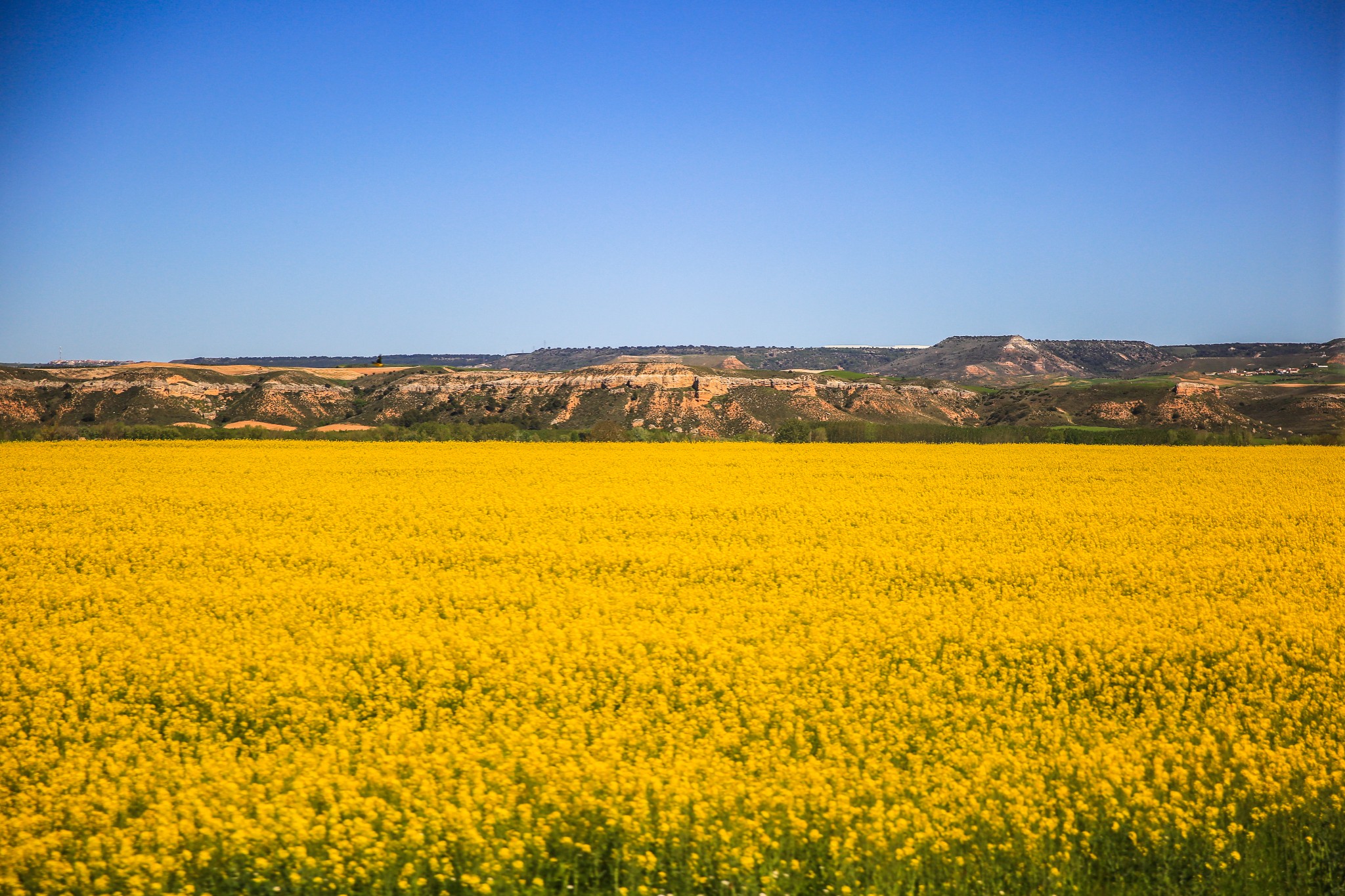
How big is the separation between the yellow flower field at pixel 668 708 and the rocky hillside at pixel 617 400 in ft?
166

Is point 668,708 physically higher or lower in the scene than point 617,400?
lower

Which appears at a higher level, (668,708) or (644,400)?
(644,400)

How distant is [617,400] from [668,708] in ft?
215

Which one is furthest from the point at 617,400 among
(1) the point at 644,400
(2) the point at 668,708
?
(2) the point at 668,708

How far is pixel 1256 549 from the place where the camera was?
46.4 feet

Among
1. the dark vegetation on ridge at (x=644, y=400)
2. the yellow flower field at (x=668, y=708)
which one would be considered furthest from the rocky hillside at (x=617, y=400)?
the yellow flower field at (x=668, y=708)

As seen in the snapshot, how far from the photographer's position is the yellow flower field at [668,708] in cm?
538

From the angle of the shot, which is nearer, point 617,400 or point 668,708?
point 668,708

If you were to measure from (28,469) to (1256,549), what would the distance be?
29153 mm

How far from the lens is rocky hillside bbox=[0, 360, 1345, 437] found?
64.4 meters

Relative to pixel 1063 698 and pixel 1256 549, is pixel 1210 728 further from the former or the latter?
pixel 1256 549

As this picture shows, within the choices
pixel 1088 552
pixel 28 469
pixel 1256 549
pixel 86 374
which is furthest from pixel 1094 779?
pixel 86 374

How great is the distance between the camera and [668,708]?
733 cm

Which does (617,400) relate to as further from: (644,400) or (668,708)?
(668,708)
